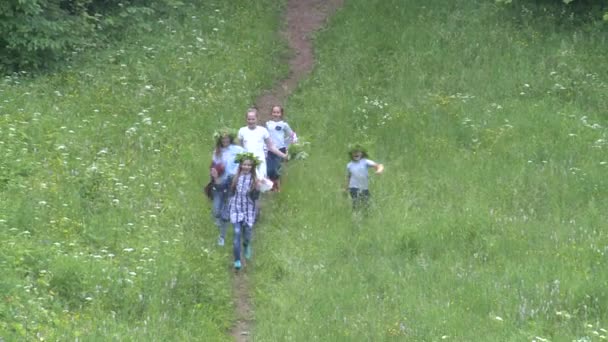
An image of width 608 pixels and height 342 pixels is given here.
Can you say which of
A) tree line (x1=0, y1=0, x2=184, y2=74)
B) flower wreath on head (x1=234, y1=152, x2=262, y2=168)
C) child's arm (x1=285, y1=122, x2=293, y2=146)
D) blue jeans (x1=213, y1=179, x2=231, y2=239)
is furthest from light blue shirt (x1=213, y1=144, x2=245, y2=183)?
tree line (x1=0, y1=0, x2=184, y2=74)

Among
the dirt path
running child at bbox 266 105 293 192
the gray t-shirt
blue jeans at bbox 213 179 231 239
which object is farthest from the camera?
the dirt path

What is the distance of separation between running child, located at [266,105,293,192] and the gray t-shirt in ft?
5.53

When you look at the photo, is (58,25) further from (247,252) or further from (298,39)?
(247,252)

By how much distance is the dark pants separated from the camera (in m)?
14.4

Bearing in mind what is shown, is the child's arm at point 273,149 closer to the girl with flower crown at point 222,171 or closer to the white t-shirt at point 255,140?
the white t-shirt at point 255,140

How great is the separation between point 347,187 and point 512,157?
10.4 ft

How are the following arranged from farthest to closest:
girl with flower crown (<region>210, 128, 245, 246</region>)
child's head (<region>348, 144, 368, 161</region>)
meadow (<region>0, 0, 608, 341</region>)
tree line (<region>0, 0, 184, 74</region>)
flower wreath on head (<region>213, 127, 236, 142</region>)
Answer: tree line (<region>0, 0, 184, 74</region>)
child's head (<region>348, 144, 368, 161</region>)
flower wreath on head (<region>213, 127, 236, 142</region>)
girl with flower crown (<region>210, 128, 245, 246</region>)
meadow (<region>0, 0, 608, 341</region>)

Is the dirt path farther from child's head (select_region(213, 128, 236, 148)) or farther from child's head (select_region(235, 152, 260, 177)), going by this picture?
child's head (select_region(213, 128, 236, 148))

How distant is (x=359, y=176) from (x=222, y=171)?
6.83ft

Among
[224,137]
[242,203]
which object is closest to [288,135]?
[224,137]

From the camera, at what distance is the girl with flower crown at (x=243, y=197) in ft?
42.0

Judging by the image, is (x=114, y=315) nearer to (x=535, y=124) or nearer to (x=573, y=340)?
(x=573, y=340)

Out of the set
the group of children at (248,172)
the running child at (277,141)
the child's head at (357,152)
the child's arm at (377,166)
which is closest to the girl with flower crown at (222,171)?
the group of children at (248,172)

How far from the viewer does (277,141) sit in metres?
15.9
